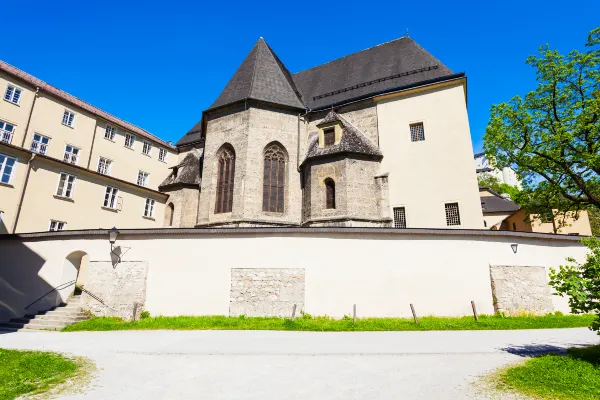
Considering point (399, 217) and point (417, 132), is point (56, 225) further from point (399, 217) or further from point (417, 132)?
point (417, 132)

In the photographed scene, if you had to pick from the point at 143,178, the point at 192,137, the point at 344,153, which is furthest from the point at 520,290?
the point at 192,137

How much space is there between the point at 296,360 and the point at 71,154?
72.8ft

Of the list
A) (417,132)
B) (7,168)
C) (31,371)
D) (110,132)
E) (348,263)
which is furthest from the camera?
(110,132)

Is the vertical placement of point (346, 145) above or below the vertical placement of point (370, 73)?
below

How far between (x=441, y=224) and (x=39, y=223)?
70.1 ft

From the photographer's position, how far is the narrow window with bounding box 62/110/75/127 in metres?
21.3

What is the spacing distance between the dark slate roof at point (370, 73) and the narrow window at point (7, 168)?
57.5ft

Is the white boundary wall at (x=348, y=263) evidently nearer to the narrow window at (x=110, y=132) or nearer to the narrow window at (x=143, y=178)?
the narrow window at (x=143, y=178)

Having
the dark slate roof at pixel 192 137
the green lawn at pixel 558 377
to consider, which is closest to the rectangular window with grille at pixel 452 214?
the green lawn at pixel 558 377

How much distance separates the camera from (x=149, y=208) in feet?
76.6

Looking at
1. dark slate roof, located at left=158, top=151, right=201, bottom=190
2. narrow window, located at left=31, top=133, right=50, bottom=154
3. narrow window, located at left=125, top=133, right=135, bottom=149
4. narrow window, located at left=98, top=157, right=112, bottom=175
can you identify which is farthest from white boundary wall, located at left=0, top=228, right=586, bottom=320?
narrow window, located at left=125, top=133, right=135, bottom=149

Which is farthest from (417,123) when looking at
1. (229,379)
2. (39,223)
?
(39,223)

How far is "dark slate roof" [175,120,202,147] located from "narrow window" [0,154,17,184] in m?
12.5

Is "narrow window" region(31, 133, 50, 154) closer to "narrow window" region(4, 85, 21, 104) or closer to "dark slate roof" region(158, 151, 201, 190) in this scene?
"narrow window" region(4, 85, 21, 104)
